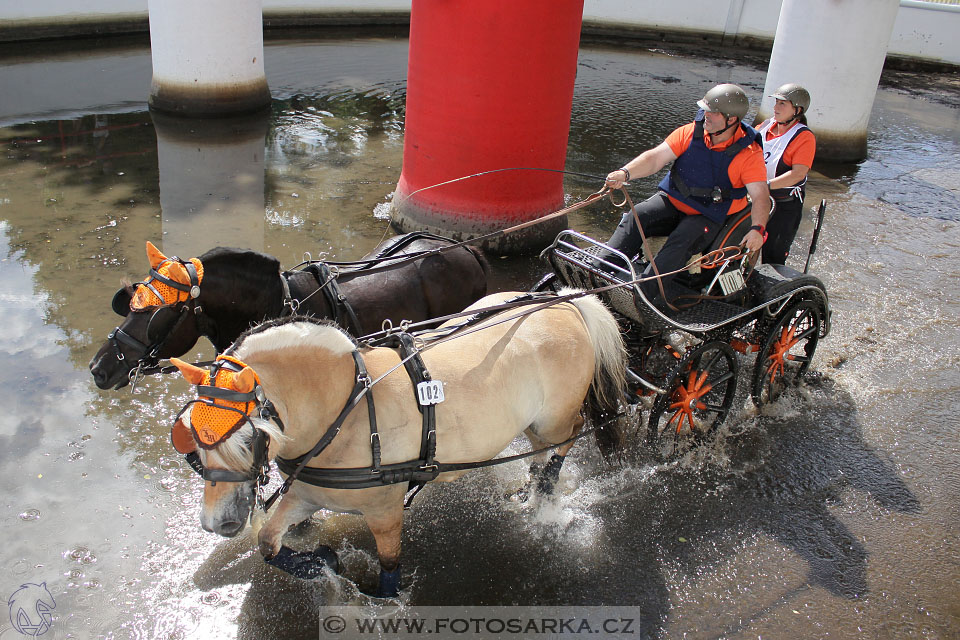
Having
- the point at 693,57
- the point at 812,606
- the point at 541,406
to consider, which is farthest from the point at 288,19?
the point at 812,606

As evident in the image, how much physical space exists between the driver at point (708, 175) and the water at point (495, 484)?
4.42 ft

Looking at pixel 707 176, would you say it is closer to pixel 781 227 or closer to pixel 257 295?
pixel 781 227

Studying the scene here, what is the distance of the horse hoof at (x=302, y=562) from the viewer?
294 centimetres

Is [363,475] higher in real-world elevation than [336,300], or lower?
lower

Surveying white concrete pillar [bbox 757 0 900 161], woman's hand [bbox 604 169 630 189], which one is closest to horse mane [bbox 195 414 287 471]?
woman's hand [bbox 604 169 630 189]

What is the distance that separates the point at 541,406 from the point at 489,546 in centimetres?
84

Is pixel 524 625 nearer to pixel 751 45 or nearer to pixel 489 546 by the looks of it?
pixel 489 546

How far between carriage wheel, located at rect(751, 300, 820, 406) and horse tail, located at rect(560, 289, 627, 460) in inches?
49.8

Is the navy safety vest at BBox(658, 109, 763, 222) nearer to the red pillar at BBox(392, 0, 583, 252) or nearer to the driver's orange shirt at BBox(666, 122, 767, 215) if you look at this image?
the driver's orange shirt at BBox(666, 122, 767, 215)

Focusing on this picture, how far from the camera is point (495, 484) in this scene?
13.0 feet

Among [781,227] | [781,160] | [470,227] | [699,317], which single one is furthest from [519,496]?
[470,227]

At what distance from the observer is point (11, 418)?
13.6 ft

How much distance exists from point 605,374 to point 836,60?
8.54m
